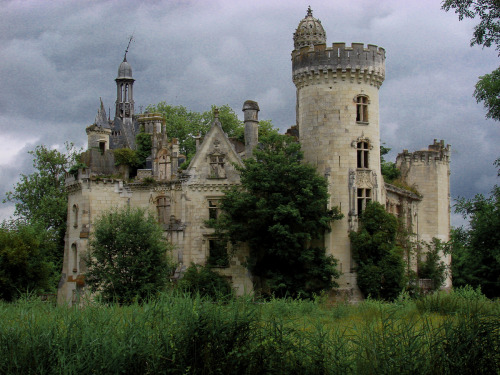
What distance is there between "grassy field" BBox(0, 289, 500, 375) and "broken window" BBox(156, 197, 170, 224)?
25641 mm

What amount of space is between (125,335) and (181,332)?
1418 millimetres

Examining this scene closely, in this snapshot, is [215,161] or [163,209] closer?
[215,161]

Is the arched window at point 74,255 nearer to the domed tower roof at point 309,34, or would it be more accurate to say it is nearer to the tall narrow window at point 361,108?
the tall narrow window at point 361,108

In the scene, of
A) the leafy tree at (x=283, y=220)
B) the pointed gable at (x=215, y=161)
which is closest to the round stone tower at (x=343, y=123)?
the leafy tree at (x=283, y=220)

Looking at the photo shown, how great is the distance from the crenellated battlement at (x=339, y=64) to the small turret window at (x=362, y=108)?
1056mm

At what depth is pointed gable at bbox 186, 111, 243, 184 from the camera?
46344 mm

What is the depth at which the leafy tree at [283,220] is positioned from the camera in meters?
42.1

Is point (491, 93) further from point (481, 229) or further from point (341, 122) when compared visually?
point (341, 122)

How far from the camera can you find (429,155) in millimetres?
53500

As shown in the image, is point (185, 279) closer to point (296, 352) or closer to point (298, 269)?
point (298, 269)

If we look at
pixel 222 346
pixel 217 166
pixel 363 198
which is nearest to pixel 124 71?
pixel 217 166

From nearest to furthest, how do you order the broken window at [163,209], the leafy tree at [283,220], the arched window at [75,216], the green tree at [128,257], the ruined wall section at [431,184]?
the green tree at [128,257]
the leafy tree at [283,220]
the broken window at [163,209]
the arched window at [75,216]
the ruined wall section at [431,184]

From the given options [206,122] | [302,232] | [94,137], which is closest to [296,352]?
[302,232]

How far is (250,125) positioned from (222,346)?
29.4 metres
